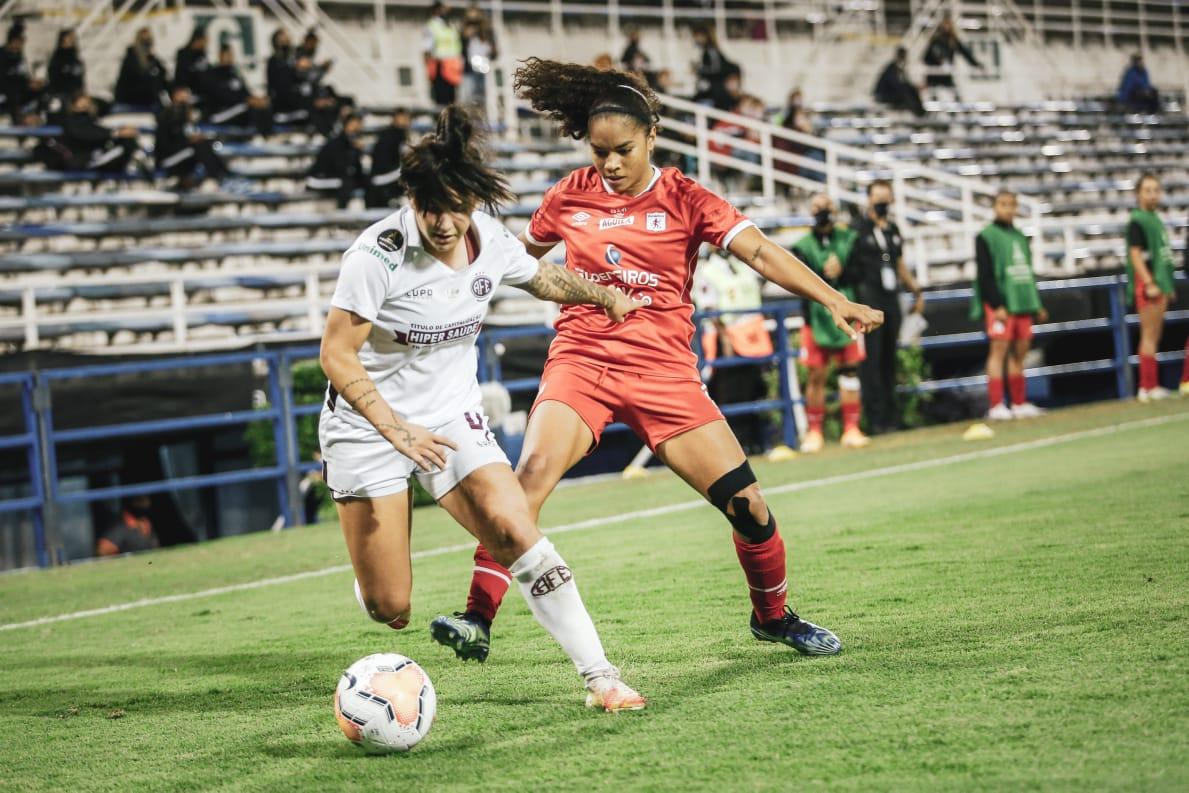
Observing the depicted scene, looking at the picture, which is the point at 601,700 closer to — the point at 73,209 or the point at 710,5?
the point at 73,209

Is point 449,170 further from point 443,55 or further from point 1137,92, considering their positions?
point 1137,92

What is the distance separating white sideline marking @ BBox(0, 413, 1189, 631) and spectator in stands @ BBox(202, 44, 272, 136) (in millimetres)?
10383

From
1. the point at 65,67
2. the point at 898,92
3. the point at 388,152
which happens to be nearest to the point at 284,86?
the point at 65,67

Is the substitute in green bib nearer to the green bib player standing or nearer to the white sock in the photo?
the green bib player standing

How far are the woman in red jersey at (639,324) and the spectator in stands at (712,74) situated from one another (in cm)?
1677

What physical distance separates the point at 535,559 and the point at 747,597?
2.22 meters

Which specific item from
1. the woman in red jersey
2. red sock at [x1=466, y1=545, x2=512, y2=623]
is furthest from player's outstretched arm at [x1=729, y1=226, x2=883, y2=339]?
red sock at [x1=466, y1=545, x2=512, y2=623]

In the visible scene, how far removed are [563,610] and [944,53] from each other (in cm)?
2618

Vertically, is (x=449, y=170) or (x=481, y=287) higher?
(x=449, y=170)

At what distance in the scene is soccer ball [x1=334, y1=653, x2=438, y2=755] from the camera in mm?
4602

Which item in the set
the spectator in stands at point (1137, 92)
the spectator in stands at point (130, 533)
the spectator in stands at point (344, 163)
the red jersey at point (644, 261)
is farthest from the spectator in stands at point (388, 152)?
the spectator in stands at point (1137, 92)

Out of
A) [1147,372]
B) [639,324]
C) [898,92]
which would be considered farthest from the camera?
[898,92]

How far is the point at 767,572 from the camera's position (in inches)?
224

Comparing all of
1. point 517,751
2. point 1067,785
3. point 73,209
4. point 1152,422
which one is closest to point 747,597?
point 517,751
